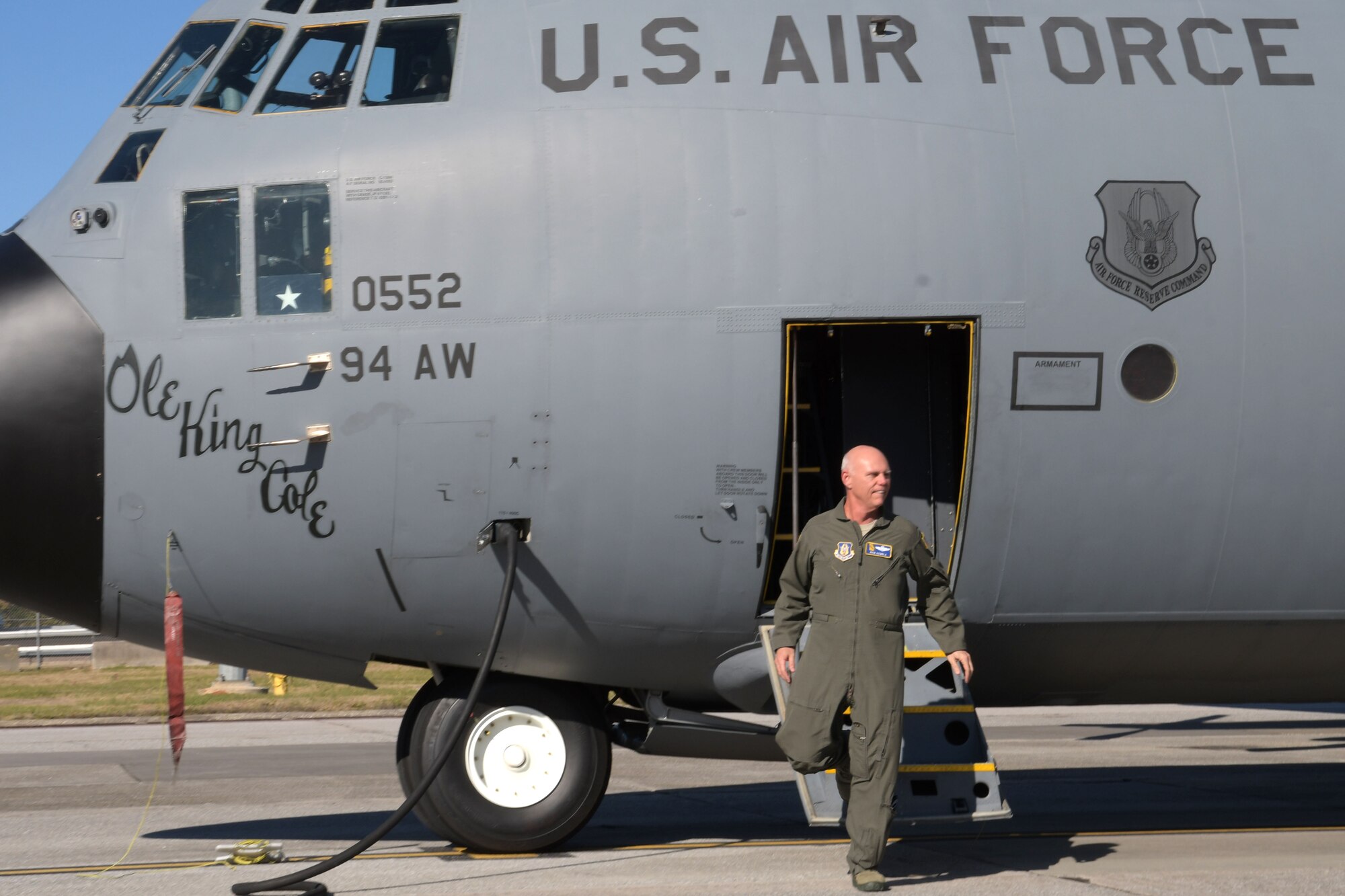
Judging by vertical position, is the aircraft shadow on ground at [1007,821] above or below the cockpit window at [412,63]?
below

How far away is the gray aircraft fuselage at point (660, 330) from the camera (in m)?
7.36

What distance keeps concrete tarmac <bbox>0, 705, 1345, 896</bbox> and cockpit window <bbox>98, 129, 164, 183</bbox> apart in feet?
12.4

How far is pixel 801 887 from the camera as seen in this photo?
280 inches

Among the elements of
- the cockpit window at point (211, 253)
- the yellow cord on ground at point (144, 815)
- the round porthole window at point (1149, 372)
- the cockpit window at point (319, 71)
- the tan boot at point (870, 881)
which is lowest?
the yellow cord on ground at point (144, 815)

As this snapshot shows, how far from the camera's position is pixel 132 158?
770 cm

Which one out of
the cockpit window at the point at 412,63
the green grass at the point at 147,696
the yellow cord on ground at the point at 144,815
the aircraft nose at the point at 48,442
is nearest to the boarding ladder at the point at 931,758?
the cockpit window at the point at 412,63

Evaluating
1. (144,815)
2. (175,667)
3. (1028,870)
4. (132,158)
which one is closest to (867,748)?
(1028,870)

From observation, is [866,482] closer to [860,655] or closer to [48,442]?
[860,655]

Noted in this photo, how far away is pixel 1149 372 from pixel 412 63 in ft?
14.3

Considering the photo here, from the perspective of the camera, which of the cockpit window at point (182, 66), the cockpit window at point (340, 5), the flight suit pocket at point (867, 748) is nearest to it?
the flight suit pocket at point (867, 748)

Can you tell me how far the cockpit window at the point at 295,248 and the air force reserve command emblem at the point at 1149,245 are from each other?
4.10 meters

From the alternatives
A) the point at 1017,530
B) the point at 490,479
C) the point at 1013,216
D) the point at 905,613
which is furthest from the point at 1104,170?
the point at 490,479

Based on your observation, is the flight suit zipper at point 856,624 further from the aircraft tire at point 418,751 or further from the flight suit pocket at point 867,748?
the aircraft tire at point 418,751

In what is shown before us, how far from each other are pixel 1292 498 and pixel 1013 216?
2215mm
